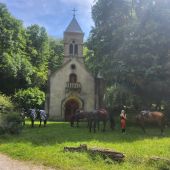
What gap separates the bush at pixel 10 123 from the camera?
22.0 metres

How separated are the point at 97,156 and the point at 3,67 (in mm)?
33932

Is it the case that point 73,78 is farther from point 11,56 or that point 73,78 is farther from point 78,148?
point 78,148

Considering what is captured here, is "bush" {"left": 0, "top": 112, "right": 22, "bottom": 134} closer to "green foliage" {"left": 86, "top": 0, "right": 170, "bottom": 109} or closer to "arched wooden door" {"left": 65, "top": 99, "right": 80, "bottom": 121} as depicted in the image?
"green foliage" {"left": 86, "top": 0, "right": 170, "bottom": 109}

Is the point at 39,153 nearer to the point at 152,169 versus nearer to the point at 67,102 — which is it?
the point at 152,169

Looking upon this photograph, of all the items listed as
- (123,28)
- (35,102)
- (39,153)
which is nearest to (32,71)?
(35,102)

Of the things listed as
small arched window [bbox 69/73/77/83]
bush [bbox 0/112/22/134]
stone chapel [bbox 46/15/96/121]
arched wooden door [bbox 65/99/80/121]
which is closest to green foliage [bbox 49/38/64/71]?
small arched window [bbox 69/73/77/83]

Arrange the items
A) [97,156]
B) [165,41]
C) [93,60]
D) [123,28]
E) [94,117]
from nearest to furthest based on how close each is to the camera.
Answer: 1. [97,156]
2. [94,117]
3. [165,41]
4. [123,28]
5. [93,60]

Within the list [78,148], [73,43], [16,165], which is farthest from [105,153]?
[73,43]

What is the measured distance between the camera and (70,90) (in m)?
47.6

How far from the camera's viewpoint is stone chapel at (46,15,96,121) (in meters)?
47.4

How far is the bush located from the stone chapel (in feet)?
77.2

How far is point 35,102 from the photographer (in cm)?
4891

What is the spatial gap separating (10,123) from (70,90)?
2531 cm

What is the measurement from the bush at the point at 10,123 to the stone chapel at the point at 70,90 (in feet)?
77.2
